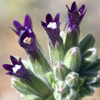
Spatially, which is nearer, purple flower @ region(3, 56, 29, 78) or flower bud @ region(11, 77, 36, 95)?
purple flower @ region(3, 56, 29, 78)

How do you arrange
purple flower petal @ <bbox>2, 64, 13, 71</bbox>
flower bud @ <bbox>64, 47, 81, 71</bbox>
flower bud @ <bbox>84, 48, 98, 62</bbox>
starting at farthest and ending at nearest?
flower bud @ <bbox>84, 48, 98, 62</bbox> → purple flower petal @ <bbox>2, 64, 13, 71</bbox> → flower bud @ <bbox>64, 47, 81, 71</bbox>

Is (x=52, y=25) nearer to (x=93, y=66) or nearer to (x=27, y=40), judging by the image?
(x=27, y=40)

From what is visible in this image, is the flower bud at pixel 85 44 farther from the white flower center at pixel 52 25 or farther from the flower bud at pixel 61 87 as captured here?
the flower bud at pixel 61 87

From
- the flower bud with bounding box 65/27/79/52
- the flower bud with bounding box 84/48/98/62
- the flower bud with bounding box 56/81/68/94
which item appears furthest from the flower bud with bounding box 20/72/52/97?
the flower bud with bounding box 84/48/98/62

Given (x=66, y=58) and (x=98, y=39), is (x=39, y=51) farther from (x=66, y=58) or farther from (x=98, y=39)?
(x=98, y=39)

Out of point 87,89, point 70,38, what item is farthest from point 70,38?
point 87,89

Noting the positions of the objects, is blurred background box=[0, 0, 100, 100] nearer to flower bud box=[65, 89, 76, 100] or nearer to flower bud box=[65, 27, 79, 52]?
flower bud box=[65, 27, 79, 52]
